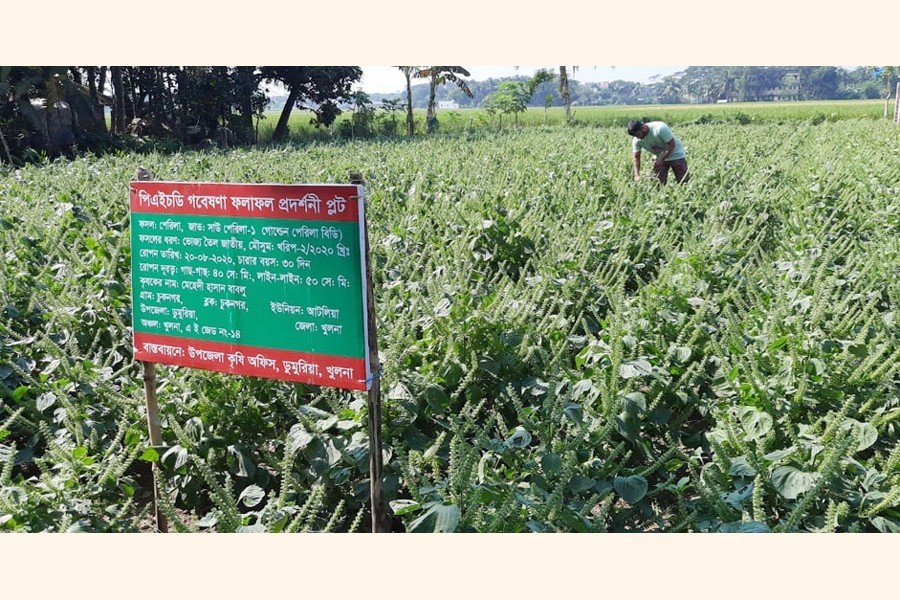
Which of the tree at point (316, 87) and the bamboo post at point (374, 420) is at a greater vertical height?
the tree at point (316, 87)

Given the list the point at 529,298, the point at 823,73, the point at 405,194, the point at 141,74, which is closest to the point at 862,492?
the point at 529,298

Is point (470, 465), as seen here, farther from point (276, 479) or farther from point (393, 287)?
point (393, 287)

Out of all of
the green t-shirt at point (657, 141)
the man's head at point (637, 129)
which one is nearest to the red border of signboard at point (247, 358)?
the man's head at point (637, 129)

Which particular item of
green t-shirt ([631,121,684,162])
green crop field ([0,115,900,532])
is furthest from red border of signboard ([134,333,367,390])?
green t-shirt ([631,121,684,162])

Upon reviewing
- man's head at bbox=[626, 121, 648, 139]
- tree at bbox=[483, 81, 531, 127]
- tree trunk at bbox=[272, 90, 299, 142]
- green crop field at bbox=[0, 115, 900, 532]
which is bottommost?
green crop field at bbox=[0, 115, 900, 532]

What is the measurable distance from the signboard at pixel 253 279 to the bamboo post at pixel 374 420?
1.2 inches

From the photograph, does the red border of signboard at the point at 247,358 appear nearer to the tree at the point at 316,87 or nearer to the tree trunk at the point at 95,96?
the tree trunk at the point at 95,96

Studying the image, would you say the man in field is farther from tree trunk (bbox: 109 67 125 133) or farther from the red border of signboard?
tree trunk (bbox: 109 67 125 133)

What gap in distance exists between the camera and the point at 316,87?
28.9m

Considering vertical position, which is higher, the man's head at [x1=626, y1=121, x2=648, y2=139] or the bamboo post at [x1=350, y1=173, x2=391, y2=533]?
the man's head at [x1=626, y1=121, x2=648, y2=139]

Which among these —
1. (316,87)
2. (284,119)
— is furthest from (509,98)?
(284,119)

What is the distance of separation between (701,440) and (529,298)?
1471 mm

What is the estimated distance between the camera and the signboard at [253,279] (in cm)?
262

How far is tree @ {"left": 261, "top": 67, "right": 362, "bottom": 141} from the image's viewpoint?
28062mm
